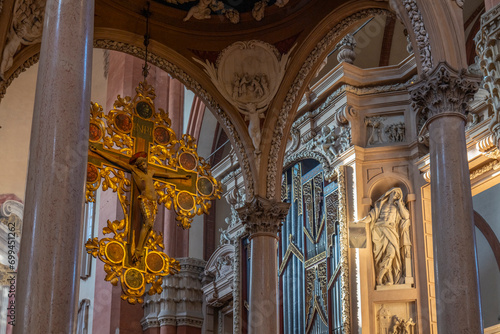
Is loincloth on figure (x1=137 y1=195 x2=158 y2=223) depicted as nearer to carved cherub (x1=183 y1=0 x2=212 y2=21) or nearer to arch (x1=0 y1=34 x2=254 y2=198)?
arch (x1=0 y1=34 x2=254 y2=198)

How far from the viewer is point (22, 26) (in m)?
8.45

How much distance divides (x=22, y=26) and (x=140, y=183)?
2.16 metres

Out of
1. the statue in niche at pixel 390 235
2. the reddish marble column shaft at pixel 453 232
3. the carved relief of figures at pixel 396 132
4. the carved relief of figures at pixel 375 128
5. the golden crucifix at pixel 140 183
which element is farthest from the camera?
the carved relief of figures at pixel 375 128

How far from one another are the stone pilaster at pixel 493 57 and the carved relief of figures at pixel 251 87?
13.8 ft

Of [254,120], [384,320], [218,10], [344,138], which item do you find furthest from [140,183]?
[384,320]

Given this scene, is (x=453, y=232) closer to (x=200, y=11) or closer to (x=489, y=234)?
(x=200, y=11)

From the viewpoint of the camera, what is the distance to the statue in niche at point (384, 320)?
1038 centimetres

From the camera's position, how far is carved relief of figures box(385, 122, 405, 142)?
1132cm

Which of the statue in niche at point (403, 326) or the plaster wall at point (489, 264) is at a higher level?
the plaster wall at point (489, 264)

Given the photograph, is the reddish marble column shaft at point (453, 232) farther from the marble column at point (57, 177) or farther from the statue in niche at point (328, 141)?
the statue in niche at point (328, 141)

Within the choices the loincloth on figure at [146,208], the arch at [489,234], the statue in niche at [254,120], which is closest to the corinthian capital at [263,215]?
the statue in niche at [254,120]

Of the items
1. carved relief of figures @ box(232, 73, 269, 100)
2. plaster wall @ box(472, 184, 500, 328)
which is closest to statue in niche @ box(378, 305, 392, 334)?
plaster wall @ box(472, 184, 500, 328)

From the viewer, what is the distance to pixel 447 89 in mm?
7270

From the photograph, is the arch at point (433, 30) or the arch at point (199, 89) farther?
the arch at point (199, 89)
